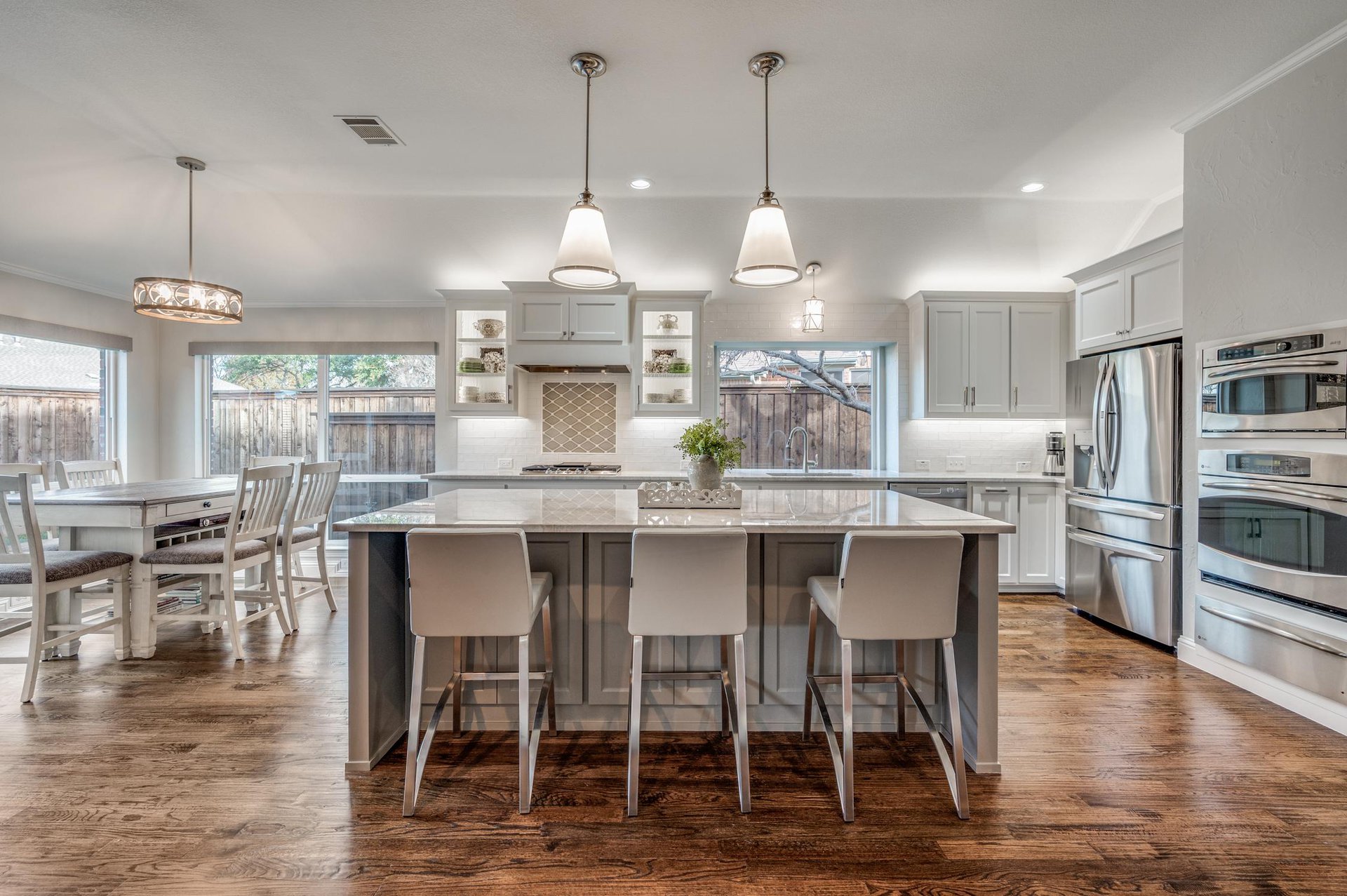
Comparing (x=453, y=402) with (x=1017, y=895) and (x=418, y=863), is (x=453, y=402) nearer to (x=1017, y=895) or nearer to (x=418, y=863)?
(x=418, y=863)

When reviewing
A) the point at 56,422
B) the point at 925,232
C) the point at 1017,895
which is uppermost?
the point at 925,232

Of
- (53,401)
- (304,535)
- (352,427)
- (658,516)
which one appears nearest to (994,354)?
(658,516)

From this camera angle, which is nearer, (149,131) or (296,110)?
(296,110)

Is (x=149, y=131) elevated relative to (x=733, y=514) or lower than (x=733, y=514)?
elevated

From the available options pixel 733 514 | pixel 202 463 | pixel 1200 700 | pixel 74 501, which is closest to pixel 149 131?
pixel 74 501

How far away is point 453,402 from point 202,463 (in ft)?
8.18

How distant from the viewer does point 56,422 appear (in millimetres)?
4574

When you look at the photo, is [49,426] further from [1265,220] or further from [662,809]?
[1265,220]

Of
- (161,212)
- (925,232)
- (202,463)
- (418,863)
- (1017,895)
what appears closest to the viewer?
(1017,895)

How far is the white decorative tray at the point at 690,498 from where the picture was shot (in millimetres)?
2418

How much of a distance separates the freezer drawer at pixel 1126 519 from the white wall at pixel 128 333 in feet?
23.8

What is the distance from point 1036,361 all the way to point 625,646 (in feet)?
13.4

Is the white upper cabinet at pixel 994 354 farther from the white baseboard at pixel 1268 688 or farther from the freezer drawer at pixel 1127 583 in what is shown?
the white baseboard at pixel 1268 688

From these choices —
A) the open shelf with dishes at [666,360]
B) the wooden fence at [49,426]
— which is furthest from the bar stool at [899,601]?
the wooden fence at [49,426]
